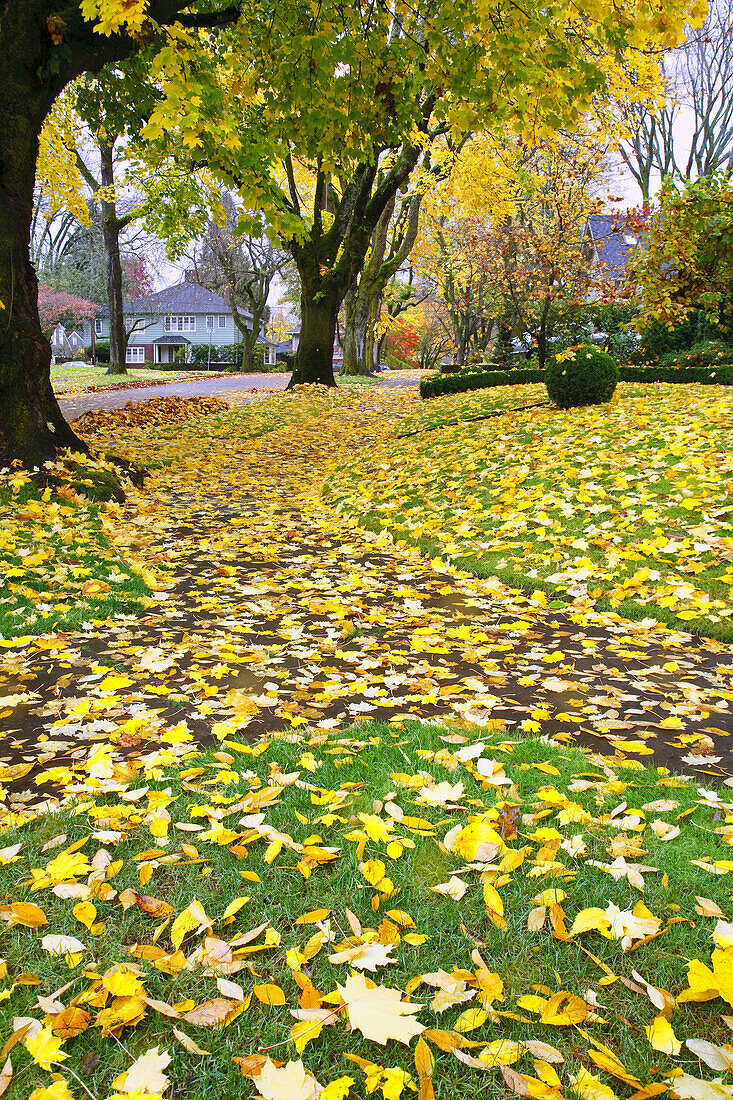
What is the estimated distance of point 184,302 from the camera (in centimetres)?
6550

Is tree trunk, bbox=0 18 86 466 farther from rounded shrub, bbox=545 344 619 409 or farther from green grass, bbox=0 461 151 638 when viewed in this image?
rounded shrub, bbox=545 344 619 409

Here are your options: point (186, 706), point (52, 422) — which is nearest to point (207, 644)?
point (186, 706)

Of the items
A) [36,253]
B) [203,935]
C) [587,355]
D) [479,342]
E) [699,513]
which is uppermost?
[36,253]

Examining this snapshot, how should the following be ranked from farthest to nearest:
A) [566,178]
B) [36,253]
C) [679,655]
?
1. [36,253]
2. [566,178]
3. [679,655]

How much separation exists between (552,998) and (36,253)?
5387cm

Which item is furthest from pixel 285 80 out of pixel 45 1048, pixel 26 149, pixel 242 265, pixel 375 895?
pixel 242 265

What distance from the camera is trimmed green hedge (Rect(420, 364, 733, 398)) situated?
622 inches

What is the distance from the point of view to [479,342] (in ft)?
127

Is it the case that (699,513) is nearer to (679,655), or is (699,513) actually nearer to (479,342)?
(679,655)

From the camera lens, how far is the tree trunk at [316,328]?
18.5m

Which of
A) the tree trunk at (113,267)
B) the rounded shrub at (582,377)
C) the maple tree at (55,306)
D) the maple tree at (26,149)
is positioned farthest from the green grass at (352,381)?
the maple tree at (55,306)

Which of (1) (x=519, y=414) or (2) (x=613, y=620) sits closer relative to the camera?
(2) (x=613, y=620)

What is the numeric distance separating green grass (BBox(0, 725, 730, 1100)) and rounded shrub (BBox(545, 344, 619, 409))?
9.39 metres

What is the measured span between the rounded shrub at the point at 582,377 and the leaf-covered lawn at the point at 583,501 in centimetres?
41
